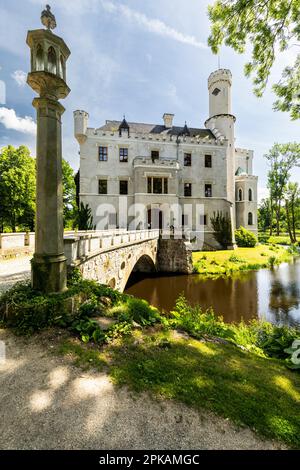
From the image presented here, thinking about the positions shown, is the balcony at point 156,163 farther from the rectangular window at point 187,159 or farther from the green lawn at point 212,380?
the green lawn at point 212,380

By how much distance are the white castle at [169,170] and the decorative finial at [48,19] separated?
18648mm

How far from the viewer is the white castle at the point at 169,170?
22.8 metres

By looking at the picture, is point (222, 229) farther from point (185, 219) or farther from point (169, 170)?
point (169, 170)

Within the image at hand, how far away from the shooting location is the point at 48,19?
380 centimetres

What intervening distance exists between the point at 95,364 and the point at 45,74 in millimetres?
4745

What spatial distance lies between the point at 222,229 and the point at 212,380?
78.7 feet

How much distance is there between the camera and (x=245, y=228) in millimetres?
28844

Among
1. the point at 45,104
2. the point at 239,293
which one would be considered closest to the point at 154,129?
the point at 239,293

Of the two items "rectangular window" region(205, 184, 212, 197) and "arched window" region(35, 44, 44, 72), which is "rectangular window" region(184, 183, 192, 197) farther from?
"arched window" region(35, 44, 44, 72)

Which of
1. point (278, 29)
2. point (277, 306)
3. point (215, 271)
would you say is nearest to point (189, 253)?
point (215, 271)

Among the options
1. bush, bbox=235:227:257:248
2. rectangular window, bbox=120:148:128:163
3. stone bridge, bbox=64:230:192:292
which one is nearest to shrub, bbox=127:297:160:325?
stone bridge, bbox=64:230:192:292

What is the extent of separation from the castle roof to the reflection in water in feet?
58.7

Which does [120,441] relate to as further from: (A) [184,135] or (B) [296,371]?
(A) [184,135]
